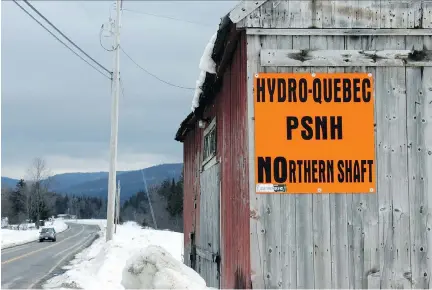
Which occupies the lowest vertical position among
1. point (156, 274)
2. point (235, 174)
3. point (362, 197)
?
point (156, 274)

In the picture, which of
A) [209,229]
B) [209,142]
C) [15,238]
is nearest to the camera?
[209,229]

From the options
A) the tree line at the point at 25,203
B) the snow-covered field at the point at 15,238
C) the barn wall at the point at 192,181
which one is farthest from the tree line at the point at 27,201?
the barn wall at the point at 192,181

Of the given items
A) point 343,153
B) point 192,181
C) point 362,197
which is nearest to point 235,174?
point 343,153

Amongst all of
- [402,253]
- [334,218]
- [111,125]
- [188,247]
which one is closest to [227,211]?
[334,218]

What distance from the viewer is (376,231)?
675cm

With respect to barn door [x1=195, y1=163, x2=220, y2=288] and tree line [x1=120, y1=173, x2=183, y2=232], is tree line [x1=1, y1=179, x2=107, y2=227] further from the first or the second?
barn door [x1=195, y1=163, x2=220, y2=288]

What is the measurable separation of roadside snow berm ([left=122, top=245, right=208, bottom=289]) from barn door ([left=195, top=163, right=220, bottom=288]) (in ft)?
→ 5.69

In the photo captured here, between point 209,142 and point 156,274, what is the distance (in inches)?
151

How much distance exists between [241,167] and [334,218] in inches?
48.9

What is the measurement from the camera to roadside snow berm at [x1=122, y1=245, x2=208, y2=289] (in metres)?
7.31

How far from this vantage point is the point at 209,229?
10617 millimetres

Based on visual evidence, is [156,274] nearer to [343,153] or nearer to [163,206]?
[343,153]

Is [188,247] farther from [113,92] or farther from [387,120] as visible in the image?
[113,92]

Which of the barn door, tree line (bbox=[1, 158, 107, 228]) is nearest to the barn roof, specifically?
the barn door
